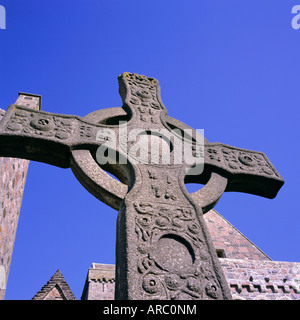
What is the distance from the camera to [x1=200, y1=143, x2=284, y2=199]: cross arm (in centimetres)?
352

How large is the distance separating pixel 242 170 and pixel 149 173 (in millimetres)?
1223

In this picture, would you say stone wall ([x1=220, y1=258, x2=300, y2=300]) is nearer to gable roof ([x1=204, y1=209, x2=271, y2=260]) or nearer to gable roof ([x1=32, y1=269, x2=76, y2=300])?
gable roof ([x1=204, y1=209, x2=271, y2=260])

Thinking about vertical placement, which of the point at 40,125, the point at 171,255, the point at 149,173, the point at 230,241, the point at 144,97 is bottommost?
the point at 171,255

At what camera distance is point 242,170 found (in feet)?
11.9

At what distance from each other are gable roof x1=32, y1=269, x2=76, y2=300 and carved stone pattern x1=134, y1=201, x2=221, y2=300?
38.9 feet

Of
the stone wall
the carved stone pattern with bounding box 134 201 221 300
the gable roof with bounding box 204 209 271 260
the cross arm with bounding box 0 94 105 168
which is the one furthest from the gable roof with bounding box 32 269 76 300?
the carved stone pattern with bounding box 134 201 221 300

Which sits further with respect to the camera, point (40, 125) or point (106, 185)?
point (40, 125)

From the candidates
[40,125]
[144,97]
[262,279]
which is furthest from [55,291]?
[40,125]

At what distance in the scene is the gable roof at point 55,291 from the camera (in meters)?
12.8

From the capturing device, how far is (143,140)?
11.2 ft

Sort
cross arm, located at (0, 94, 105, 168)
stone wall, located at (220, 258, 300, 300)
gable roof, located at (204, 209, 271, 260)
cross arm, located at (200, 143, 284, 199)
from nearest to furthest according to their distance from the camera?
cross arm, located at (0, 94, 105, 168) < cross arm, located at (200, 143, 284, 199) < stone wall, located at (220, 258, 300, 300) < gable roof, located at (204, 209, 271, 260)

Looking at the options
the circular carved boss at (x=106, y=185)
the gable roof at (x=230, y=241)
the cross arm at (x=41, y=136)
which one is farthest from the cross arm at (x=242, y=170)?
the gable roof at (x=230, y=241)

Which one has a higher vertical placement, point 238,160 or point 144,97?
point 144,97

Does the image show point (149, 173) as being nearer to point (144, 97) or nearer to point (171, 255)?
point (171, 255)
